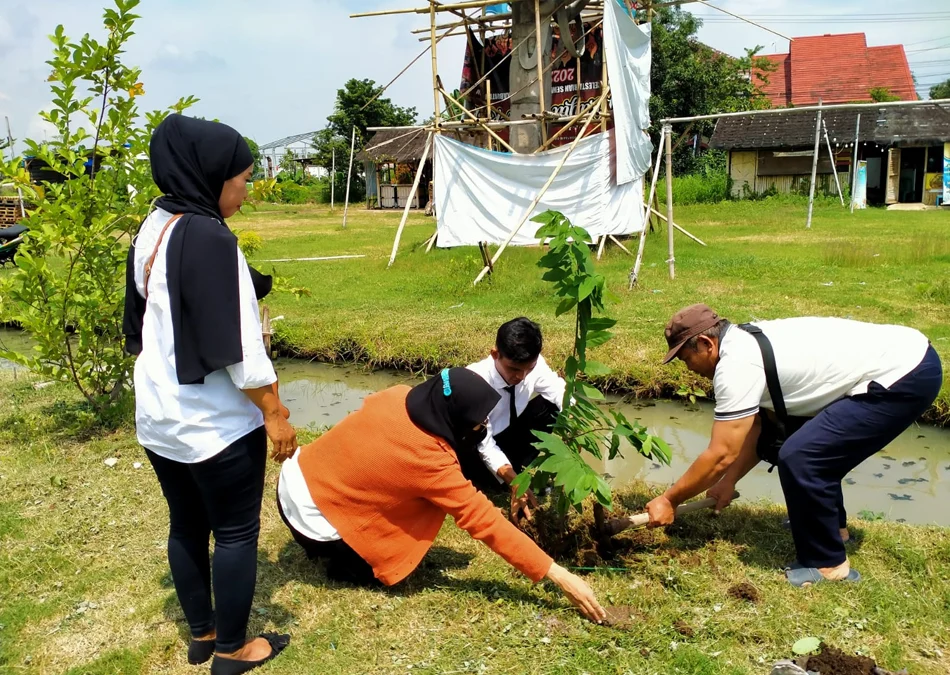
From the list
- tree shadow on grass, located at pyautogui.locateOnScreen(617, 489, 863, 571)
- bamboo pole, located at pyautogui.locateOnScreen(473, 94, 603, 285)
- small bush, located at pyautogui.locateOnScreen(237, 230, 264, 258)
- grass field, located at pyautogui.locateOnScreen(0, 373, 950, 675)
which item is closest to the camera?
grass field, located at pyautogui.locateOnScreen(0, 373, 950, 675)

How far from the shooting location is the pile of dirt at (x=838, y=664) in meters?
2.39

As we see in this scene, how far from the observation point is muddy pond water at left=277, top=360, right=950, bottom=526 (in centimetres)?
418

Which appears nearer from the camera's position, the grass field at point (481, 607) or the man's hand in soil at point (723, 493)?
the grass field at point (481, 607)

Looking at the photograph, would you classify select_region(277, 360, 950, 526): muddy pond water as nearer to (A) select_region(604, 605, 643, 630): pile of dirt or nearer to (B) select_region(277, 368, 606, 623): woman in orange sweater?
(A) select_region(604, 605, 643, 630): pile of dirt

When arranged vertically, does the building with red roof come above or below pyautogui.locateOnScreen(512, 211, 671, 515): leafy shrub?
above

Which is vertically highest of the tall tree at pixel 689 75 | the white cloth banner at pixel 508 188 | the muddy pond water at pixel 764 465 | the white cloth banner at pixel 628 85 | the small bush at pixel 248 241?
the tall tree at pixel 689 75

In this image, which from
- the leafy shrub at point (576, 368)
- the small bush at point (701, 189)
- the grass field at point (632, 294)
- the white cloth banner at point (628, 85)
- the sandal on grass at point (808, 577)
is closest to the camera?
the leafy shrub at point (576, 368)

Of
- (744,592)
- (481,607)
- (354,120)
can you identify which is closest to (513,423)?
(481,607)

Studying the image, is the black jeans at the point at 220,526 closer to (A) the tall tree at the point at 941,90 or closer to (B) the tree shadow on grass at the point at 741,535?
(B) the tree shadow on grass at the point at 741,535

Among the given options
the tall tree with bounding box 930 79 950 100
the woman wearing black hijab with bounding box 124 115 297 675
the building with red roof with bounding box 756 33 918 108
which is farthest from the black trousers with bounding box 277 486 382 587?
the tall tree with bounding box 930 79 950 100

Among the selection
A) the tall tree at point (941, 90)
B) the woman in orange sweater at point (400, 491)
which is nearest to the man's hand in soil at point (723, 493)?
the woman in orange sweater at point (400, 491)

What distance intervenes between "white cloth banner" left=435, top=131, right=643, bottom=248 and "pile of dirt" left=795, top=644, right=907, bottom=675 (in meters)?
7.91

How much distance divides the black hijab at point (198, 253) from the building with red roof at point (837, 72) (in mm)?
33651

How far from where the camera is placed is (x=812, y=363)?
9.88 feet
